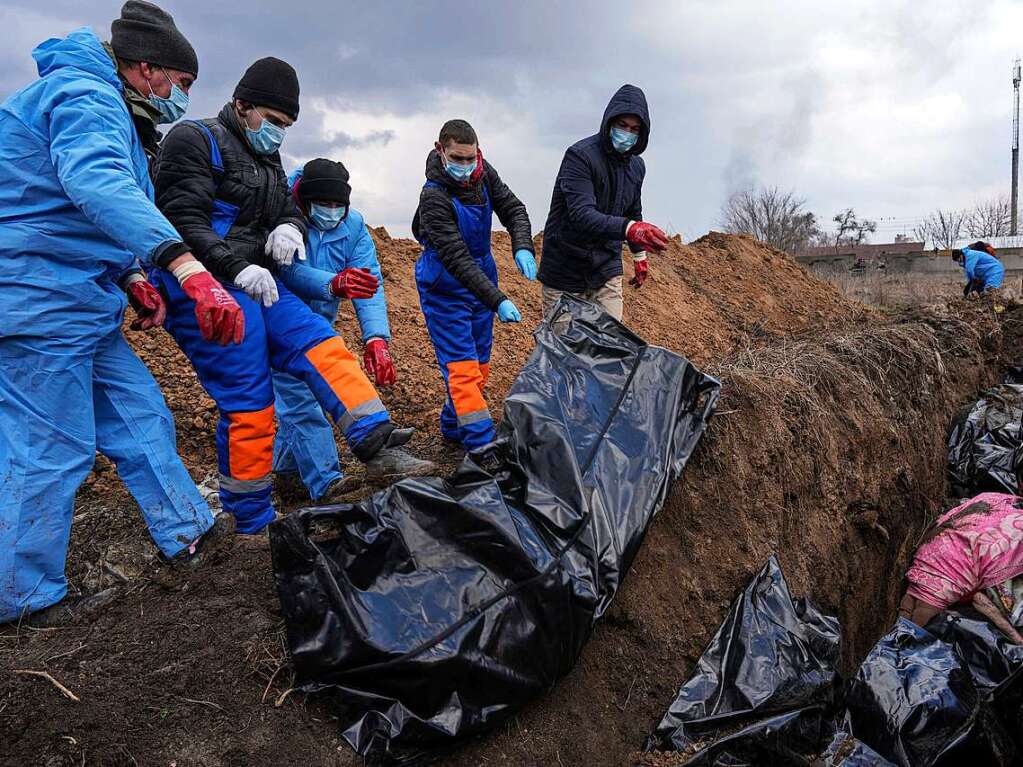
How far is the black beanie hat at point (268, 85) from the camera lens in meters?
2.39

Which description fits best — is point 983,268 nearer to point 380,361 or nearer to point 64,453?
point 380,361

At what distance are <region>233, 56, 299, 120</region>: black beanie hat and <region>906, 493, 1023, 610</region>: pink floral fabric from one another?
336 cm

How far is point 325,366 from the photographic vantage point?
7.77ft

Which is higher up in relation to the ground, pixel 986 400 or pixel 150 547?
pixel 986 400

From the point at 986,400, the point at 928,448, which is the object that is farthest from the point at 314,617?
the point at 986,400

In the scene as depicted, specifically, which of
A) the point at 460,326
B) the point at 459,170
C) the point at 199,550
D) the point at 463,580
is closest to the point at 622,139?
the point at 459,170

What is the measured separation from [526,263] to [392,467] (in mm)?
1524

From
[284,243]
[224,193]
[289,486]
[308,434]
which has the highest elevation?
[224,193]

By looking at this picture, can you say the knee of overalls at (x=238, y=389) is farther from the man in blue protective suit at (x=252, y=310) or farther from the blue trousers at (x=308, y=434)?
the blue trousers at (x=308, y=434)

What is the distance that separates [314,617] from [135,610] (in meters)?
0.72

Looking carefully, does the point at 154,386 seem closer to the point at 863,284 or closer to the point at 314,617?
the point at 314,617

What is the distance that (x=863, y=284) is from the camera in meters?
16.0

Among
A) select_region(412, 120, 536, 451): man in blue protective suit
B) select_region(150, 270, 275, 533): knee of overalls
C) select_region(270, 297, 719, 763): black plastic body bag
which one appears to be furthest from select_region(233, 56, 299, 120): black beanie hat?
select_region(270, 297, 719, 763): black plastic body bag

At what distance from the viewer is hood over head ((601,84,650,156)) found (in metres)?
3.47
